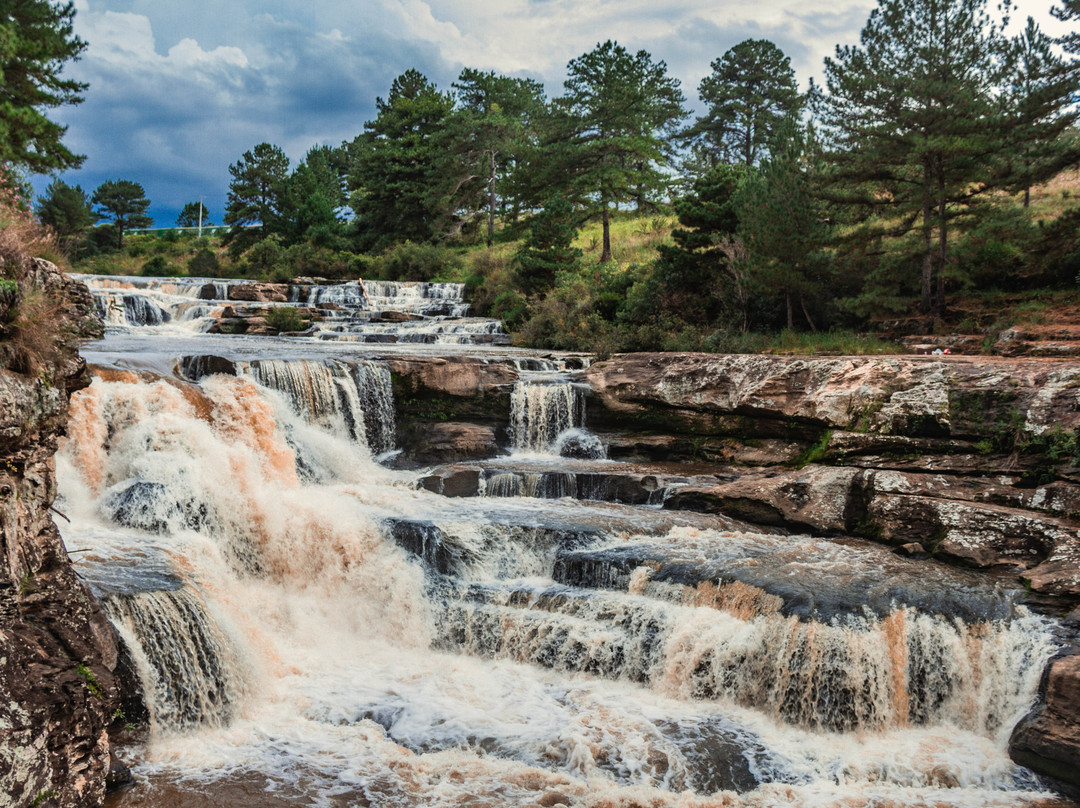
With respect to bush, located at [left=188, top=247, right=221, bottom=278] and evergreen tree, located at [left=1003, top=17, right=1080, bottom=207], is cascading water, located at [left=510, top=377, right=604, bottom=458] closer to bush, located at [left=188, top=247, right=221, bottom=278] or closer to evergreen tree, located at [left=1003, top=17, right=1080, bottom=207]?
evergreen tree, located at [left=1003, top=17, right=1080, bottom=207]

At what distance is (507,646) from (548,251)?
1794cm

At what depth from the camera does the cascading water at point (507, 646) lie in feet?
18.8

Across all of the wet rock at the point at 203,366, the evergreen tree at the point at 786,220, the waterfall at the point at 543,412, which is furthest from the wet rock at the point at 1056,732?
the evergreen tree at the point at 786,220

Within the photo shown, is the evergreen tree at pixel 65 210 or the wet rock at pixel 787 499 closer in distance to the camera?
the wet rock at pixel 787 499

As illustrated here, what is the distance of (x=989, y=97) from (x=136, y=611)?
697 inches

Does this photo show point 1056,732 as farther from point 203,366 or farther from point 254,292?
point 254,292

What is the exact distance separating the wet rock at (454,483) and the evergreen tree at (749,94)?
33.0 meters

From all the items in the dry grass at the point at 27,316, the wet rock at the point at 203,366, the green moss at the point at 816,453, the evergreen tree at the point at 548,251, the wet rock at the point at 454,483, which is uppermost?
the evergreen tree at the point at 548,251

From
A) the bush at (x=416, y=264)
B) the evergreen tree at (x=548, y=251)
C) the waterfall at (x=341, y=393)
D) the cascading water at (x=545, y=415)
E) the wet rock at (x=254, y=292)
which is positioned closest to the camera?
the waterfall at (x=341, y=393)

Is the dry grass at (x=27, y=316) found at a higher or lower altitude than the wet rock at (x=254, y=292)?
lower

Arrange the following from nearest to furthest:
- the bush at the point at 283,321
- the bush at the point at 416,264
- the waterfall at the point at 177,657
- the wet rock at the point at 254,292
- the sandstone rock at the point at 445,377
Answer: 1. the waterfall at the point at 177,657
2. the sandstone rock at the point at 445,377
3. the bush at the point at 283,321
4. the wet rock at the point at 254,292
5. the bush at the point at 416,264

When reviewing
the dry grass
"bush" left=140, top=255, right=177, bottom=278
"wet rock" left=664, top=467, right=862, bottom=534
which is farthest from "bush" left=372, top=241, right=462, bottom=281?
the dry grass

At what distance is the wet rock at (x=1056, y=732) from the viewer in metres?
5.61

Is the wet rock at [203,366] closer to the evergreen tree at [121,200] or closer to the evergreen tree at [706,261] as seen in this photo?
the evergreen tree at [706,261]
